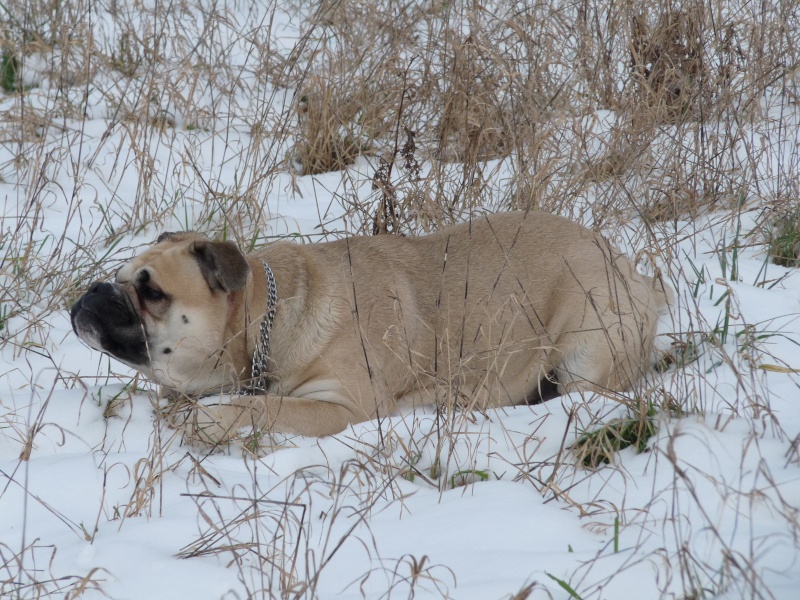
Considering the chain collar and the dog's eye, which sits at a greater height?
the dog's eye

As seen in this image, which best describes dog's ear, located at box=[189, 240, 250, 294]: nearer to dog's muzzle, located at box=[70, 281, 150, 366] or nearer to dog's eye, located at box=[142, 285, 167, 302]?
dog's eye, located at box=[142, 285, 167, 302]

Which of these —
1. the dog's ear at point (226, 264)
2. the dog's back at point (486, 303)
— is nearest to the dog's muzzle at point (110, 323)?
the dog's ear at point (226, 264)

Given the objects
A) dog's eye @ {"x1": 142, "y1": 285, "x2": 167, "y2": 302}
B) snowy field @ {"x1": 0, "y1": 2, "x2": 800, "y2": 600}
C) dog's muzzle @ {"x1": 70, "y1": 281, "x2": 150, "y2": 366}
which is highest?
dog's eye @ {"x1": 142, "y1": 285, "x2": 167, "y2": 302}

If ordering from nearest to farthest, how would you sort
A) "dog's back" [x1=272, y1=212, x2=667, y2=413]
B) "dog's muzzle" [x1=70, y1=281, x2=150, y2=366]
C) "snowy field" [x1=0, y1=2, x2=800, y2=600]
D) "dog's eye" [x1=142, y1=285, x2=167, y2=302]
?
"snowy field" [x1=0, y1=2, x2=800, y2=600] → "dog's muzzle" [x1=70, y1=281, x2=150, y2=366] → "dog's eye" [x1=142, y1=285, x2=167, y2=302] → "dog's back" [x1=272, y1=212, x2=667, y2=413]

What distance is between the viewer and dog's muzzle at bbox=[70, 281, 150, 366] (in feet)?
12.1

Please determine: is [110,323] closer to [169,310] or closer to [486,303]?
[169,310]

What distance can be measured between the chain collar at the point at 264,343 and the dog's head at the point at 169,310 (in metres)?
0.15

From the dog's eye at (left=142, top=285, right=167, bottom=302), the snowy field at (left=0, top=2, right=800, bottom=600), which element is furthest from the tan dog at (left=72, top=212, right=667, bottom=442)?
the snowy field at (left=0, top=2, right=800, bottom=600)

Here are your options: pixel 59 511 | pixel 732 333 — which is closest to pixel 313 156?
pixel 732 333

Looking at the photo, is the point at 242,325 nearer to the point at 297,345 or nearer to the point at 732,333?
the point at 297,345

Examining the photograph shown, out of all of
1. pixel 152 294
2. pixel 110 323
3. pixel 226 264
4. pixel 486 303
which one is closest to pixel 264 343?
pixel 226 264

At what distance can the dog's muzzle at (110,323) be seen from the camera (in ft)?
12.1

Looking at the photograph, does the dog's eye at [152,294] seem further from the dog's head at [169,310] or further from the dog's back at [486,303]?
the dog's back at [486,303]

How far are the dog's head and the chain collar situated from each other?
0.49ft
